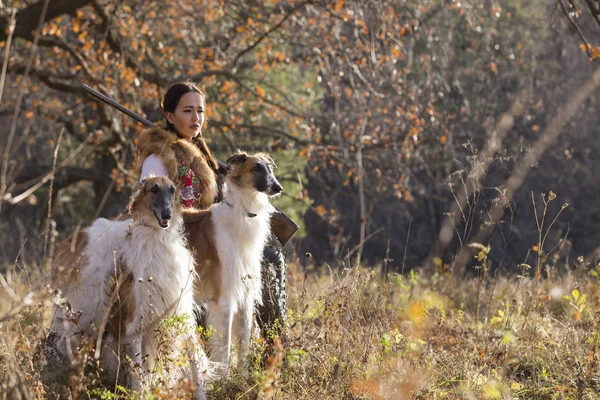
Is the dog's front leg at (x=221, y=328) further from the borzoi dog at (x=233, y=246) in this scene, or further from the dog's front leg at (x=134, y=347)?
the dog's front leg at (x=134, y=347)

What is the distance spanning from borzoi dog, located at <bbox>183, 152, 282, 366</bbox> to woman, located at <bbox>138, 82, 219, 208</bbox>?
0.21 m

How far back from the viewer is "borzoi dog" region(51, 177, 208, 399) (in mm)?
4219

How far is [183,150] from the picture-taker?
5.11 meters

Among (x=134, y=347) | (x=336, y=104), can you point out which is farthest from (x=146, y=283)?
(x=336, y=104)

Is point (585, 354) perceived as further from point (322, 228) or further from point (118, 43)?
point (322, 228)

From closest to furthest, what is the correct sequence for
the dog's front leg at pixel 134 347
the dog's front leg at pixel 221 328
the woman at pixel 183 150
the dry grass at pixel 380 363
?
the dry grass at pixel 380 363 < the dog's front leg at pixel 134 347 < the dog's front leg at pixel 221 328 < the woman at pixel 183 150

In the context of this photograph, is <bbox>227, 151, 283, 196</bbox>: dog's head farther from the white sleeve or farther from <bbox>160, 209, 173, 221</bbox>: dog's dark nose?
<bbox>160, 209, 173, 221</bbox>: dog's dark nose

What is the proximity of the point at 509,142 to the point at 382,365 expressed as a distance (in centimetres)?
1530

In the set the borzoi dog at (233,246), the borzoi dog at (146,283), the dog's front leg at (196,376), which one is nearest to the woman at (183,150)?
the borzoi dog at (233,246)

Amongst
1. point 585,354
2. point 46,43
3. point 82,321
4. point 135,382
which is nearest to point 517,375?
point 585,354

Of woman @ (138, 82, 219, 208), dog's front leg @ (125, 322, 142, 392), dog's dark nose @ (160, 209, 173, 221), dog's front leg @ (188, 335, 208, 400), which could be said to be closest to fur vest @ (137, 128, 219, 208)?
woman @ (138, 82, 219, 208)

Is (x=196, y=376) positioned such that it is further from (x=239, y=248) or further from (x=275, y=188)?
(x=275, y=188)

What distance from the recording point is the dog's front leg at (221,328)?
4.87 meters

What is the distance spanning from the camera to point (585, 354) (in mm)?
4727
